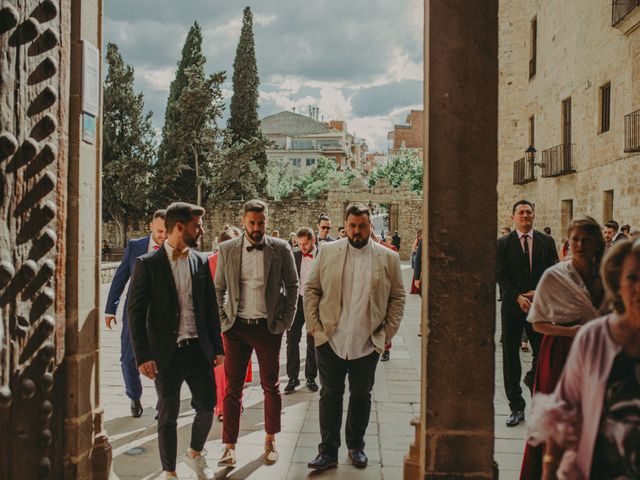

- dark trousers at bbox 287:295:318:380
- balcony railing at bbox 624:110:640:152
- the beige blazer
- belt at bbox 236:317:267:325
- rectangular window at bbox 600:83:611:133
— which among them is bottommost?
dark trousers at bbox 287:295:318:380

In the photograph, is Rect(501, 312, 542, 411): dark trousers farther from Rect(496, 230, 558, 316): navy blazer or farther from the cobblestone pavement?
the cobblestone pavement

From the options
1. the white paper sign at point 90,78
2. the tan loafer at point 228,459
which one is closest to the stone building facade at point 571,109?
the tan loafer at point 228,459

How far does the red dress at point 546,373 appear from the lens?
3.28m

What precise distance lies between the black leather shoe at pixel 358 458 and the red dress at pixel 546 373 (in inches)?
49.7

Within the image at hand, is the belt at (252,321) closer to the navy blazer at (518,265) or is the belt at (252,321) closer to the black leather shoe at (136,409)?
the black leather shoe at (136,409)

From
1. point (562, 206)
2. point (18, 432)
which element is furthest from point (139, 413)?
point (562, 206)

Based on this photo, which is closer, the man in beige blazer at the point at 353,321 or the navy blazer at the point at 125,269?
the man in beige blazer at the point at 353,321

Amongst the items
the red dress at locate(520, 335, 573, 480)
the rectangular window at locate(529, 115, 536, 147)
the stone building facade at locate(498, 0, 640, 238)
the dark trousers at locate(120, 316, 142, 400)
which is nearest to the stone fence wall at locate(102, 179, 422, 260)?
the stone building facade at locate(498, 0, 640, 238)

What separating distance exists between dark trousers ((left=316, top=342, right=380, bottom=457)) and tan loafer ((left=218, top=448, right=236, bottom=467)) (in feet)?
1.99

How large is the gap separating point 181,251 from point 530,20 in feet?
71.5

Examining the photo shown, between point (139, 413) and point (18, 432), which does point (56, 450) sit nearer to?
point (18, 432)

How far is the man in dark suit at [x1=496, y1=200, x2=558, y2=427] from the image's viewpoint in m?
5.40

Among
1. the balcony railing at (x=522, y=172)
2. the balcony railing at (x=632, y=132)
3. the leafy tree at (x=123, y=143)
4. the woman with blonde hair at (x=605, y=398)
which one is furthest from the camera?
the leafy tree at (x=123, y=143)

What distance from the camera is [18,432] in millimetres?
3086
